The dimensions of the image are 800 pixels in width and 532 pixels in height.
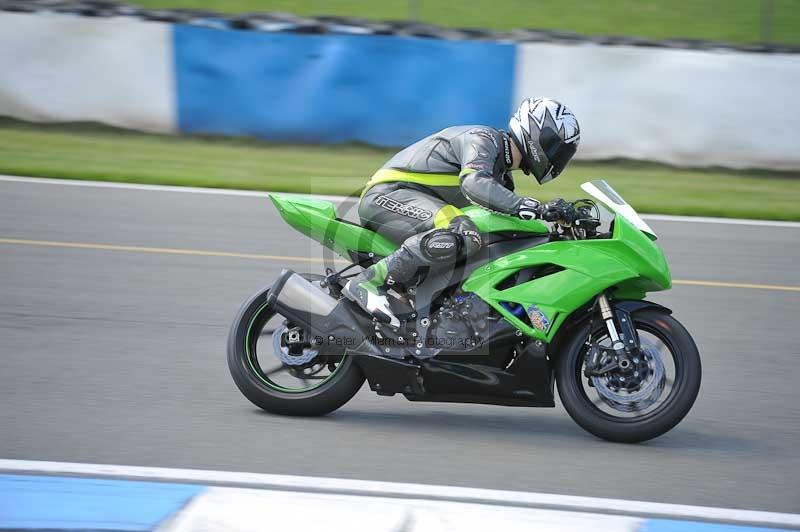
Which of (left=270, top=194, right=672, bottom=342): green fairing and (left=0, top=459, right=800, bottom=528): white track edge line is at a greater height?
(left=270, top=194, right=672, bottom=342): green fairing

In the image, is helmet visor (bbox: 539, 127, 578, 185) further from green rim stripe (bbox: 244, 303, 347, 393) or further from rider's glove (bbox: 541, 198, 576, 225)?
green rim stripe (bbox: 244, 303, 347, 393)

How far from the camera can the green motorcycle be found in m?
5.45

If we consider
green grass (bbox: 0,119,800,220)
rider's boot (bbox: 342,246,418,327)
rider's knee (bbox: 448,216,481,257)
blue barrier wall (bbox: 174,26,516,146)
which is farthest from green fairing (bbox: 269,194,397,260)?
blue barrier wall (bbox: 174,26,516,146)

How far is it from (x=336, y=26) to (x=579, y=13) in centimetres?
423

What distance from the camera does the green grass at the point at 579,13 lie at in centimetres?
1523

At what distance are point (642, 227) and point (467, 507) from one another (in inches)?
68.5

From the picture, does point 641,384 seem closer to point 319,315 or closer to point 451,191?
point 451,191

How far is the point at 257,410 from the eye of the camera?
5992 millimetres

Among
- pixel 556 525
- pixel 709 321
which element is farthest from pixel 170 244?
pixel 556 525

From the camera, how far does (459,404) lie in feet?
20.5

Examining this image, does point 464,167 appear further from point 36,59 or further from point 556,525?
point 36,59

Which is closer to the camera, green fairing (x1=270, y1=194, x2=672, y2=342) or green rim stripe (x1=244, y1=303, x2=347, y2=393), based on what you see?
green fairing (x1=270, y1=194, x2=672, y2=342)

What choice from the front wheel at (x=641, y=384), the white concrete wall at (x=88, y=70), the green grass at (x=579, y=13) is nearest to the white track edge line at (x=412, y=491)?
the front wheel at (x=641, y=384)

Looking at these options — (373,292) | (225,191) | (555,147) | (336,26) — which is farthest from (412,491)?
(336,26)
